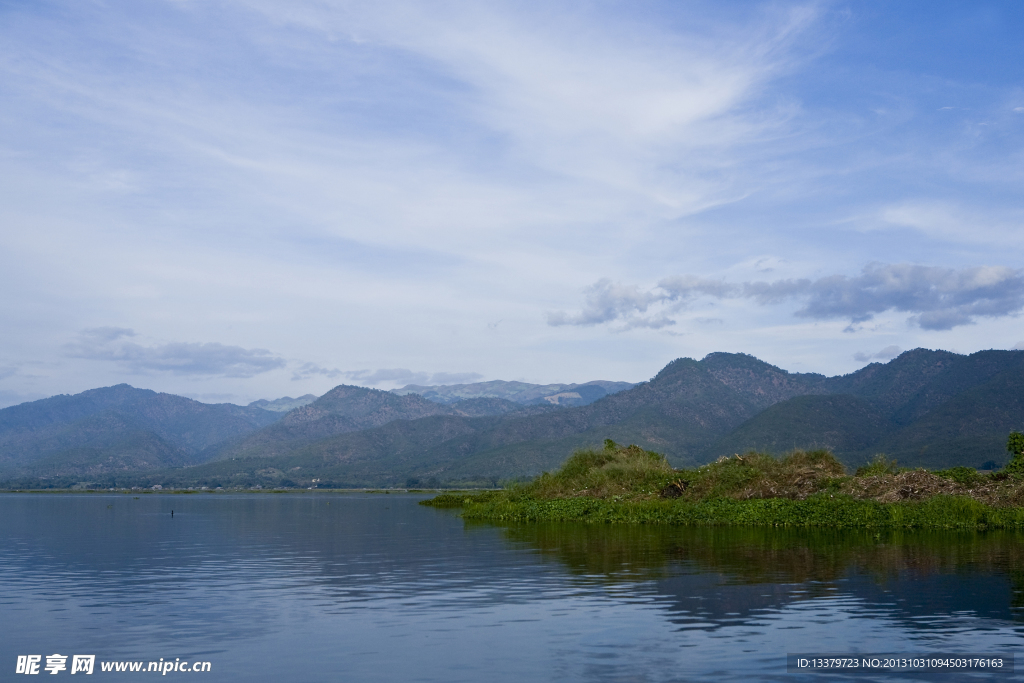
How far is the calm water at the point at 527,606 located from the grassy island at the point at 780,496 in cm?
741

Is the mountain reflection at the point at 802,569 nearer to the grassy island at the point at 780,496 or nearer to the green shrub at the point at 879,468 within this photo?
the grassy island at the point at 780,496

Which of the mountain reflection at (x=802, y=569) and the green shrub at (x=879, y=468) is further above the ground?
the green shrub at (x=879, y=468)

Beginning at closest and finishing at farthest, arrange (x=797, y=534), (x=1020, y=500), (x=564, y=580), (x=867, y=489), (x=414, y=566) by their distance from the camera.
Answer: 1. (x=564, y=580)
2. (x=414, y=566)
3. (x=797, y=534)
4. (x=1020, y=500)
5. (x=867, y=489)

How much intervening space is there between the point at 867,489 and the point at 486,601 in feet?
139

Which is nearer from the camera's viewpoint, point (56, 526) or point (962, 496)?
point (962, 496)

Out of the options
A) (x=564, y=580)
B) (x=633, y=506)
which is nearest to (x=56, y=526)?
(x=633, y=506)

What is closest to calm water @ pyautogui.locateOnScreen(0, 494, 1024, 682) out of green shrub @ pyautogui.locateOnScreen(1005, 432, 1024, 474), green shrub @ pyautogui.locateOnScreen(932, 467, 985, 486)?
green shrub @ pyautogui.locateOnScreen(932, 467, 985, 486)

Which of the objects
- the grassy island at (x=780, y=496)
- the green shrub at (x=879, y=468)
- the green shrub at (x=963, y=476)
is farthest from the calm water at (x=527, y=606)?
the green shrub at (x=879, y=468)

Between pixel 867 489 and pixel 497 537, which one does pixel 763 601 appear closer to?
pixel 497 537

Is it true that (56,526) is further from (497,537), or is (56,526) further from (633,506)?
(633,506)

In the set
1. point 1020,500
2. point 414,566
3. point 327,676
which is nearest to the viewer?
point 327,676

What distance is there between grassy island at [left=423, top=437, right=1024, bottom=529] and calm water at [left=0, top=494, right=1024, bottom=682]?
7.41 m

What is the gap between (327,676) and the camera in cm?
1811

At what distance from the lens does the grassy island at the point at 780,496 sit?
54.0 meters
